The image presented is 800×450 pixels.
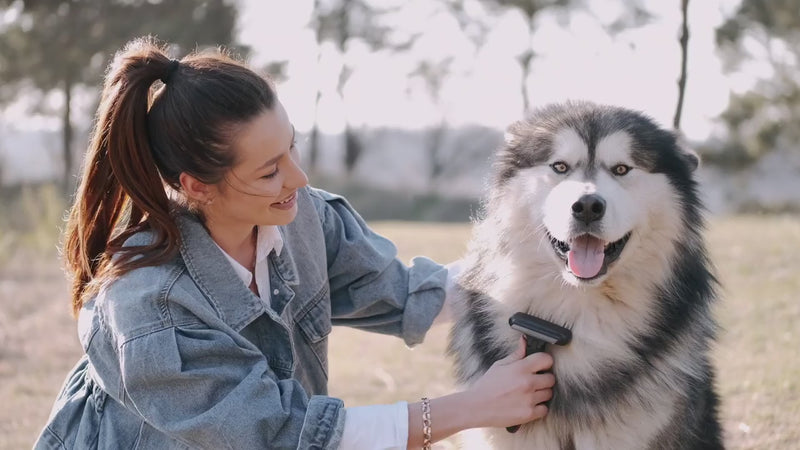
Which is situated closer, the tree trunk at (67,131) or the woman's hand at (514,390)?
the woman's hand at (514,390)

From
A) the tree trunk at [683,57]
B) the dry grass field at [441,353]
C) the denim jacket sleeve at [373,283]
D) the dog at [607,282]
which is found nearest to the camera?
the dog at [607,282]

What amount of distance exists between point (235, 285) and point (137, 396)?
42cm

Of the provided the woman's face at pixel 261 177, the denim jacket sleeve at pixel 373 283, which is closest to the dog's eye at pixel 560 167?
the denim jacket sleeve at pixel 373 283

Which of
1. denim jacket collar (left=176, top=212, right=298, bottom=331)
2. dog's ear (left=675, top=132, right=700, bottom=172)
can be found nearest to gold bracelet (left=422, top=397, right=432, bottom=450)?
denim jacket collar (left=176, top=212, right=298, bottom=331)

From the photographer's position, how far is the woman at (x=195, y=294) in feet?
7.28

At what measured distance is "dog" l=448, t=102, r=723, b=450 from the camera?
8.27 ft

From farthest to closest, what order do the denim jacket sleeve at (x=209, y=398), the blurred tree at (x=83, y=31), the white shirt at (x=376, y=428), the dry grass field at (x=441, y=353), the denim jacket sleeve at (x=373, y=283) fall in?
the blurred tree at (x=83, y=31) < the dry grass field at (x=441, y=353) < the denim jacket sleeve at (x=373, y=283) < the white shirt at (x=376, y=428) < the denim jacket sleeve at (x=209, y=398)

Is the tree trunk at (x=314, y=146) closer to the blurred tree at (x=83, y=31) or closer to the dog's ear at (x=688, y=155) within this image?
the blurred tree at (x=83, y=31)

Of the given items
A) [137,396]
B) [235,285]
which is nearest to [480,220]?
[235,285]

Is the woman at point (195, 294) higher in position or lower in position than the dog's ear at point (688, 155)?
lower

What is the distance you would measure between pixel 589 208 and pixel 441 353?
11.3ft

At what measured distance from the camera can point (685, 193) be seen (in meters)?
2.68

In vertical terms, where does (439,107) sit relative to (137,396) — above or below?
below

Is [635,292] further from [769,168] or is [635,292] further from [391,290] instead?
[769,168]
